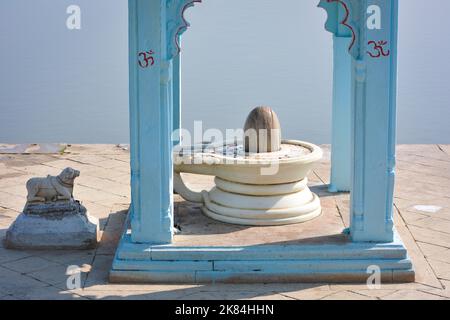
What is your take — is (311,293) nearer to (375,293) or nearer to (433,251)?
(375,293)

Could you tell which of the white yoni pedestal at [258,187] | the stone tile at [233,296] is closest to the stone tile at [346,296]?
the stone tile at [233,296]

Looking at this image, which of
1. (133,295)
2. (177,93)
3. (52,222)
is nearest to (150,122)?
(133,295)

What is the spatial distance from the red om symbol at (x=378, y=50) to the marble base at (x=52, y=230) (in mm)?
2494

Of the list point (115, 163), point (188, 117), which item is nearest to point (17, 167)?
point (115, 163)

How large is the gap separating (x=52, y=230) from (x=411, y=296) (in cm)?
272

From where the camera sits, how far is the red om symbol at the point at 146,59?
6180 mm

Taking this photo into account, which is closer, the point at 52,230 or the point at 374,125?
the point at 374,125

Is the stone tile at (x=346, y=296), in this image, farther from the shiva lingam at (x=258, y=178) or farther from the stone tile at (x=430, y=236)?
the stone tile at (x=430, y=236)

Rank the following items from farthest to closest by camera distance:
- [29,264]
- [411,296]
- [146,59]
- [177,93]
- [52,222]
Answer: [177,93]
[52,222]
[29,264]
[146,59]
[411,296]

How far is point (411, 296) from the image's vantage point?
6.02 m

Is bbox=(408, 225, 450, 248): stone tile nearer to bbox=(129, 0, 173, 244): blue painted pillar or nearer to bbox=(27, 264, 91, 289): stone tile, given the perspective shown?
bbox=(129, 0, 173, 244): blue painted pillar

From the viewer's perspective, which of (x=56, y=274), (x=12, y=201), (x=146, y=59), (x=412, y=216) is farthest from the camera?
(x=12, y=201)

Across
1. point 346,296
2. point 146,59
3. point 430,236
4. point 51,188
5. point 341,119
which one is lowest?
point 346,296

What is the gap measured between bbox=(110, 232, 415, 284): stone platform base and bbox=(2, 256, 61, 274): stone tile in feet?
2.07
